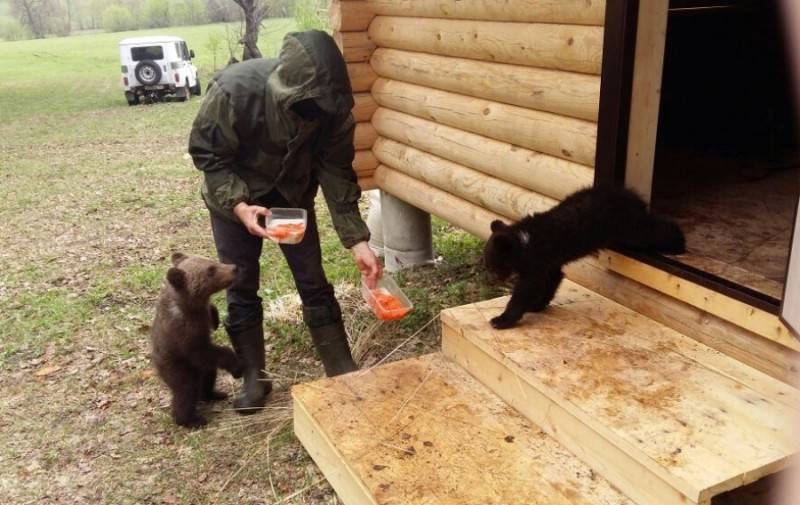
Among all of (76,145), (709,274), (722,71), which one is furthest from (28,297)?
(76,145)

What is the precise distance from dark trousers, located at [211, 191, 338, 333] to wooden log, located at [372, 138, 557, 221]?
153 cm

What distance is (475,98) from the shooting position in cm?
588

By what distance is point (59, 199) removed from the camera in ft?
36.3

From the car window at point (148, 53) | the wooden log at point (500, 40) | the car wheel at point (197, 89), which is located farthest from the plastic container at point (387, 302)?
the car wheel at point (197, 89)

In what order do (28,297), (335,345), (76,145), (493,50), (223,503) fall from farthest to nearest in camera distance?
(76,145)
(28,297)
(493,50)
(335,345)
(223,503)

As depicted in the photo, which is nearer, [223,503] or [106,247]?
[223,503]

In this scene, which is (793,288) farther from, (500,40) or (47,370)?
(47,370)

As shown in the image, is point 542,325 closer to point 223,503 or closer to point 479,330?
point 479,330

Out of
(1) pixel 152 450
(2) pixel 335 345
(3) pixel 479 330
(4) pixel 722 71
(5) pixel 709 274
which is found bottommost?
(1) pixel 152 450

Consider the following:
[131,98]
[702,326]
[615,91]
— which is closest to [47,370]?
[615,91]

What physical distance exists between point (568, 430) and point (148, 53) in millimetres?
22148

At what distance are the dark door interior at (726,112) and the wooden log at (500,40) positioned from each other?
1.45m

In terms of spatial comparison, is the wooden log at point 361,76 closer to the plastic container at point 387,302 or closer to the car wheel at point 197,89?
the plastic container at point 387,302

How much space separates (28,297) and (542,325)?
5.42 metres
